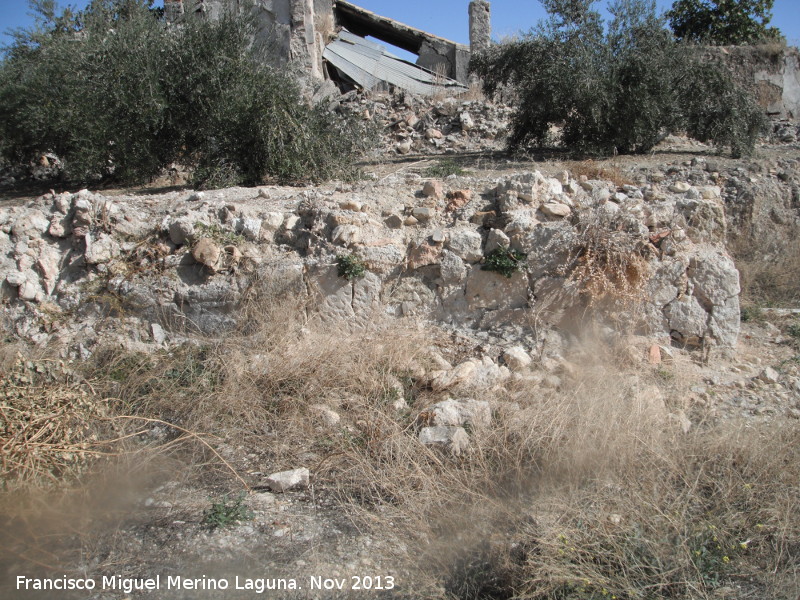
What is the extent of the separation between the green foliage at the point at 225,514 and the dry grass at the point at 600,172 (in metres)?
4.84

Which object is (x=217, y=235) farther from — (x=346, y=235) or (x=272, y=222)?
(x=346, y=235)

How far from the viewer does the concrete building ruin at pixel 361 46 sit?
14594 millimetres

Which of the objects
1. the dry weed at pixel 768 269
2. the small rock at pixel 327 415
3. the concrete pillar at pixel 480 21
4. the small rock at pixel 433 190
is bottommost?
the small rock at pixel 327 415

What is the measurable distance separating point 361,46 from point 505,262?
12671 millimetres

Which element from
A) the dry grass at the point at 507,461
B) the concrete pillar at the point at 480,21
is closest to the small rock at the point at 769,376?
the dry grass at the point at 507,461

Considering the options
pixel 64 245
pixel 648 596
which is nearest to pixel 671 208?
pixel 648 596

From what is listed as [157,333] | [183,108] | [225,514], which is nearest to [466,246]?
[157,333]

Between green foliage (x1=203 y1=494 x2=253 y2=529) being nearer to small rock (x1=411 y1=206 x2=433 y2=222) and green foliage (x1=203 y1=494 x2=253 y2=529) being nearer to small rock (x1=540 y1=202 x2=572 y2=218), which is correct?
small rock (x1=411 y1=206 x2=433 y2=222)

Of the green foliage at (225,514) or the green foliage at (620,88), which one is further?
the green foliage at (620,88)

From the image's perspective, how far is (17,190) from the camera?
965 cm

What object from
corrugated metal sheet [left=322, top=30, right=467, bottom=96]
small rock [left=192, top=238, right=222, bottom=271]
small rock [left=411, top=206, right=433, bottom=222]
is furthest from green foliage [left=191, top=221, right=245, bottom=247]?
corrugated metal sheet [left=322, top=30, right=467, bottom=96]

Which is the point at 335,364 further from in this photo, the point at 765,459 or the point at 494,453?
the point at 765,459

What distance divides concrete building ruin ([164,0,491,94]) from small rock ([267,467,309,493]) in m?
12.5

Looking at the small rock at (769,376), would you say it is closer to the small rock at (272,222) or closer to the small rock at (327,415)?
the small rock at (327,415)
